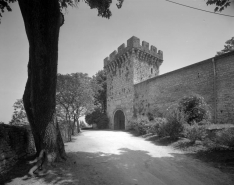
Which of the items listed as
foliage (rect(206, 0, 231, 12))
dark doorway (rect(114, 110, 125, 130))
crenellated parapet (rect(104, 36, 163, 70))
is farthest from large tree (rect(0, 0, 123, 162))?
dark doorway (rect(114, 110, 125, 130))

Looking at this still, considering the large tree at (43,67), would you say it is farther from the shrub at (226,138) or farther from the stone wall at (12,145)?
the shrub at (226,138)

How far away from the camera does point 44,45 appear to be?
4.20 metres

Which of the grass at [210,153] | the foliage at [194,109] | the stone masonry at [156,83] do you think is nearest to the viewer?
the grass at [210,153]

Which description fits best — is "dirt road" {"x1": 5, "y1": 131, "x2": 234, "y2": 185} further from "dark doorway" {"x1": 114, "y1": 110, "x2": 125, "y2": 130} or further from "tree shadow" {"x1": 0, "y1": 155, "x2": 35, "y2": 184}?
"dark doorway" {"x1": 114, "y1": 110, "x2": 125, "y2": 130}

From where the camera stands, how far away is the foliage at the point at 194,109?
8516 mm

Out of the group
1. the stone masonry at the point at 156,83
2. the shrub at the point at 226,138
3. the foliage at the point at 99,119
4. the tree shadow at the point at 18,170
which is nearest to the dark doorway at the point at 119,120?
the stone masonry at the point at 156,83

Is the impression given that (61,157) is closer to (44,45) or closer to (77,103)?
(44,45)

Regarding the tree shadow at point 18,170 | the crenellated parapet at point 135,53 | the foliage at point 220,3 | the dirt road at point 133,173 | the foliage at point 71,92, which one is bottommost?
the dirt road at point 133,173

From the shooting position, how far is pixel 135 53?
61.6 feet

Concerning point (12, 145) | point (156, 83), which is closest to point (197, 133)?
point (12, 145)

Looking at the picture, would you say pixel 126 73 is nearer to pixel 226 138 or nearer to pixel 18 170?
pixel 226 138

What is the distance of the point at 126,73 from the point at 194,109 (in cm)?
1223

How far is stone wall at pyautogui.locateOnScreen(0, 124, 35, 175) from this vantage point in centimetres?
394

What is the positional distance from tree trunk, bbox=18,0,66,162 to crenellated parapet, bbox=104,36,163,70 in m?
15.1
